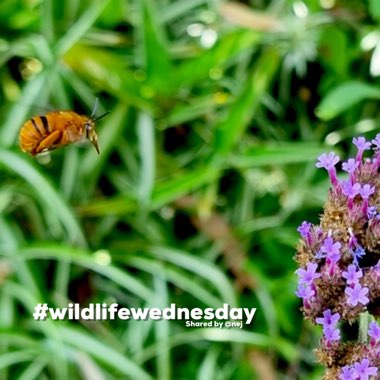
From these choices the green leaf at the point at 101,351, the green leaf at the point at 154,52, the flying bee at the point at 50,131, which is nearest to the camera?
the flying bee at the point at 50,131

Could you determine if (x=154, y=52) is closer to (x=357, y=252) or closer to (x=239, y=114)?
(x=239, y=114)

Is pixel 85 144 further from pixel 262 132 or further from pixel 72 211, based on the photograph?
pixel 262 132

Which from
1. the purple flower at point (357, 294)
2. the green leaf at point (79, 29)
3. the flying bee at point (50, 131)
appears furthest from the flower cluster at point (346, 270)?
the green leaf at point (79, 29)

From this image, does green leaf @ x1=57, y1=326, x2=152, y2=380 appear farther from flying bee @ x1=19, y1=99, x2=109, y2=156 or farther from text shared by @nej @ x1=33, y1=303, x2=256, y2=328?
flying bee @ x1=19, y1=99, x2=109, y2=156

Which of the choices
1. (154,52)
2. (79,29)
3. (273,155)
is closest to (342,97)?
(273,155)

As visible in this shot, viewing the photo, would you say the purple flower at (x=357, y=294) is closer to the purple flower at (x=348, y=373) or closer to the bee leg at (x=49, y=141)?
the purple flower at (x=348, y=373)

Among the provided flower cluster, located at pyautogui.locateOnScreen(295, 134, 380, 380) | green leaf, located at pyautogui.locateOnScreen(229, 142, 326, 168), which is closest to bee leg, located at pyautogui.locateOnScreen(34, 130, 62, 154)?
flower cluster, located at pyautogui.locateOnScreen(295, 134, 380, 380)
